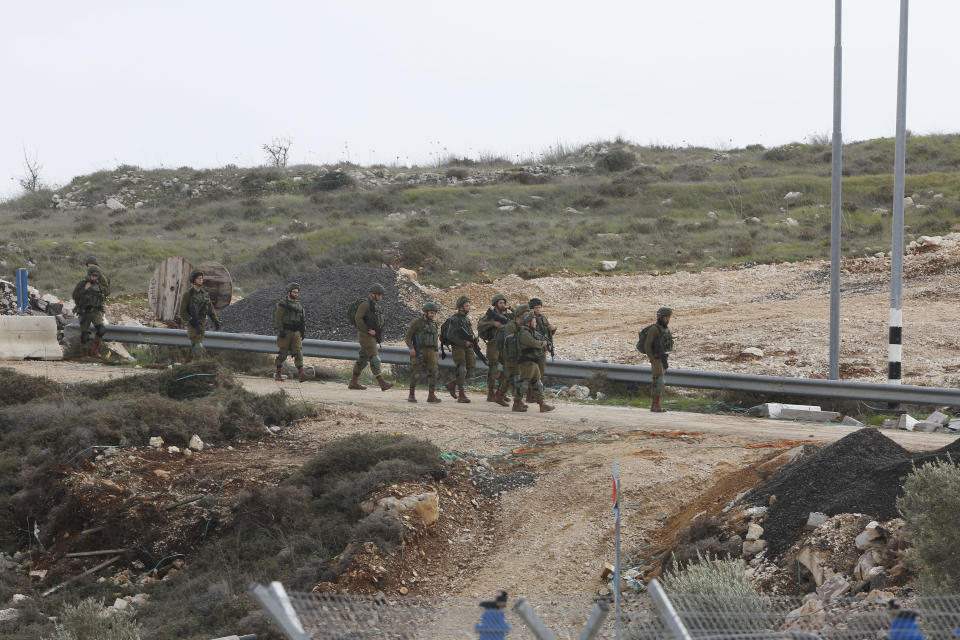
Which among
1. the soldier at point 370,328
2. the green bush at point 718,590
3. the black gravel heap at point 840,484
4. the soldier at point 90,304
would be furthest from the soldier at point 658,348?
the soldier at point 90,304

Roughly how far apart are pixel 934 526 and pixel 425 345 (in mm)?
10832

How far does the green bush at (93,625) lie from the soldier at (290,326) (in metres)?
9.17

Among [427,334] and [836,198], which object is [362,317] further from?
[836,198]

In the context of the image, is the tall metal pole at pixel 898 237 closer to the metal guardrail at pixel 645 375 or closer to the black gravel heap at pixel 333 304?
the metal guardrail at pixel 645 375

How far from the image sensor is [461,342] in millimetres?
17203

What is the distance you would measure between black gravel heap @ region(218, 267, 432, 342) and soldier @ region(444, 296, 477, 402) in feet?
23.5

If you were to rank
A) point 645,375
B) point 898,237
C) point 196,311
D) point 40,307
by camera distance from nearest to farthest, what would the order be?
1. point 898,237
2. point 645,375
3. point 196,311
4. point 40,307

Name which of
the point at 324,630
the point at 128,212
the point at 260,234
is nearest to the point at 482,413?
the point at 324,630

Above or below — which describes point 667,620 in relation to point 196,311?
below

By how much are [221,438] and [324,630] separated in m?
10.3

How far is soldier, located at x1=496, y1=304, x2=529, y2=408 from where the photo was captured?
16.3 meters

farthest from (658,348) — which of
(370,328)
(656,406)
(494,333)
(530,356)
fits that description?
(370,328)

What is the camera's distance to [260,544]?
11633 millimetres

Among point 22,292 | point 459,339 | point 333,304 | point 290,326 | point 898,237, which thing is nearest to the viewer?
point 898,237
